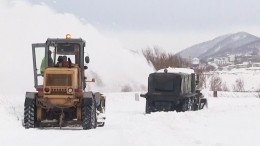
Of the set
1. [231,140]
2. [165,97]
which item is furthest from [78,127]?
[165,97]

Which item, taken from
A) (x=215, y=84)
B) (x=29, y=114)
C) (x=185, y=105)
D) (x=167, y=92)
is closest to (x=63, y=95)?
(x=29, y=114)

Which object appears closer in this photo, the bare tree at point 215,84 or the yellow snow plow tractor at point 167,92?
the yellow snow plow tractor at point 167,92

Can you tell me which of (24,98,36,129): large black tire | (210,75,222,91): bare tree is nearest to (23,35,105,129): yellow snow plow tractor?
(24,98,36,129): large black tire

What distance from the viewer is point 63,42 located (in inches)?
600

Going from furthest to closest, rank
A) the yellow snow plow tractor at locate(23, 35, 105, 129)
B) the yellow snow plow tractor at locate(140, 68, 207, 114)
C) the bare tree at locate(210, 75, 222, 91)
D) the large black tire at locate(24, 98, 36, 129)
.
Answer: the bare tree at locate(210, 75, 222, 91), the yellow snow plow tractor at locate(140, 68, 207, 114), the yellow snow plow tractor at locate(23, 35, 105, 129), the large black tire at locate(24, 98, 36, 129)

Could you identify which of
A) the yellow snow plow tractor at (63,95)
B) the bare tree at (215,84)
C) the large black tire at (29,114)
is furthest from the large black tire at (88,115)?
the bare tree at (215,84)

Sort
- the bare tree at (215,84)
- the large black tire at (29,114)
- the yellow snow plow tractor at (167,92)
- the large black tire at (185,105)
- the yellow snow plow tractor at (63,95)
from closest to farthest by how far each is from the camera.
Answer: the large black tire at (29,114) → the yellow snow plow tractor at (63,95) → the yellow snow plow tractor at (167,92) → the large black tire at (185,105) → the bare tree at (215,84)

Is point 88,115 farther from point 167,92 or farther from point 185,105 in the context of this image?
point 185,105

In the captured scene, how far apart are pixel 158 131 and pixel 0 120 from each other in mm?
3883

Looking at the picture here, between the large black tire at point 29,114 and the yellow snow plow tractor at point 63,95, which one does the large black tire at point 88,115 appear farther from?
the large black tire at point 29,114

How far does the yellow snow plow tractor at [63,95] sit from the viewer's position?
1445cm

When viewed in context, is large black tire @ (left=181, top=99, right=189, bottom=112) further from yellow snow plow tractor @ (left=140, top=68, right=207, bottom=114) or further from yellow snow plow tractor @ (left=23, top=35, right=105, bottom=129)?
yellow snow plow tractor @ (left=23, top=35, right=105, bottom=129)

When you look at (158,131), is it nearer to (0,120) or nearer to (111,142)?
(111,142)

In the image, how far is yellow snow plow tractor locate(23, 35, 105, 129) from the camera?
14.5 meters
